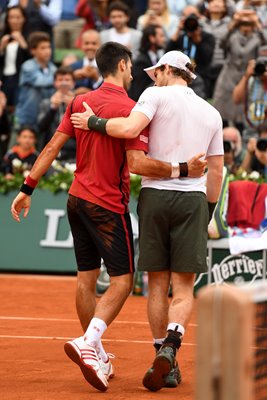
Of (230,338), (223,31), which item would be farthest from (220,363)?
(223,31)

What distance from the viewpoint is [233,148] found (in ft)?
48.1

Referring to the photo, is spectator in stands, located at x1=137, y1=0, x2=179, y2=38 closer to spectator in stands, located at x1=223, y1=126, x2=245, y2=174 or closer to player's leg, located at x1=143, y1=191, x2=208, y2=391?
spectator in stands, located at x1=223, y1=126, x2=245, y2=174

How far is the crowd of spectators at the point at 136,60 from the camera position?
15.5 m

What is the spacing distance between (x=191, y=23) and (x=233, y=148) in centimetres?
229

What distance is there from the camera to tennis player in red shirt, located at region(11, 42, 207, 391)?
7.52 m

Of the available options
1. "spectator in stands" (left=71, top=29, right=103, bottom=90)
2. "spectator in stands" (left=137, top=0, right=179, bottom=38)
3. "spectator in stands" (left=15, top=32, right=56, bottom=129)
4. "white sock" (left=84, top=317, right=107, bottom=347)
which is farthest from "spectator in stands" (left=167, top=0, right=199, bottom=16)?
"white sock" (left=84, top=317, right=107, bottom=347)

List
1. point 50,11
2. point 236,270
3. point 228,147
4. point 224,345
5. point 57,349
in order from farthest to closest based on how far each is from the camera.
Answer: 1. point 50,11
2. point 228,147
3. point 236,270
4. point 57,349
5. point 224,345

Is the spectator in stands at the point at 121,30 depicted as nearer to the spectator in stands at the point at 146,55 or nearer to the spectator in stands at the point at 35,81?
the spectator in stands at the point at 146,55

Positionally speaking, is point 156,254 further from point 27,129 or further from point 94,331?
point 27,129

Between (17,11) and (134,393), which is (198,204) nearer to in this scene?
(134,393)

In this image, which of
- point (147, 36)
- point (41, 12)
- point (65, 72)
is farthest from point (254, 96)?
point (41, 12)

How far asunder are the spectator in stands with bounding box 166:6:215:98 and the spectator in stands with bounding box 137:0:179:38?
0.95 metres

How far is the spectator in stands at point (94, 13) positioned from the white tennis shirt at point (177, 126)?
433 inches

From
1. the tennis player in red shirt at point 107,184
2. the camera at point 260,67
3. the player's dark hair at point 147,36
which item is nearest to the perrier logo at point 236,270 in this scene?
the camera at point 260,67
